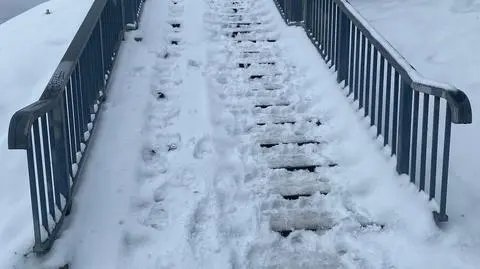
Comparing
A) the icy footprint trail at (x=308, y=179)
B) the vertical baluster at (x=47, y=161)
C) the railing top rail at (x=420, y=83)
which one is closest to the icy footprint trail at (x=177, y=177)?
the icy footprint trail at (x=308, y=179)

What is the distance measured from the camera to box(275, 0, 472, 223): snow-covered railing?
16.6 ft

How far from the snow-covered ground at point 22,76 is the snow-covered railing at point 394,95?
2921 millimetres

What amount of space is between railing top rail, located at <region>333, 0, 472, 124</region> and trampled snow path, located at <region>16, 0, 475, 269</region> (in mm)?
791

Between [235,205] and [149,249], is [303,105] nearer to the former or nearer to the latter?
[235,205]

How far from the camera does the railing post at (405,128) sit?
18.4 feet

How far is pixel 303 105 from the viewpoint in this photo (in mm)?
7348

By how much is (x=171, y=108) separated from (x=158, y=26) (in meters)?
2.72

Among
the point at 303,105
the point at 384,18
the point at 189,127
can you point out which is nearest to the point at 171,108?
the point at 189,127

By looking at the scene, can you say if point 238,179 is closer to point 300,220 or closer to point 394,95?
point 300,220

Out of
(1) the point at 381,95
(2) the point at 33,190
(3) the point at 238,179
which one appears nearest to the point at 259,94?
(1) the point at 381,95

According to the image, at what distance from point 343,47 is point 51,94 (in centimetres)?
360

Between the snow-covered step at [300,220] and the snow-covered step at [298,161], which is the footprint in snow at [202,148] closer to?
the snow-covered step at [298,161]

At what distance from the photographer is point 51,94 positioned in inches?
192

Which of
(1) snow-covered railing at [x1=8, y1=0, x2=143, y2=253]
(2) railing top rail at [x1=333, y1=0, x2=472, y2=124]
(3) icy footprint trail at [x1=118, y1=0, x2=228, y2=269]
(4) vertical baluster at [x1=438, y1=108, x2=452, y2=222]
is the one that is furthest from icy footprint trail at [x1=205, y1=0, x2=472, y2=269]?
(1) snow-covered railing at [x1=8, y1=0, x2=143, y2=253]
